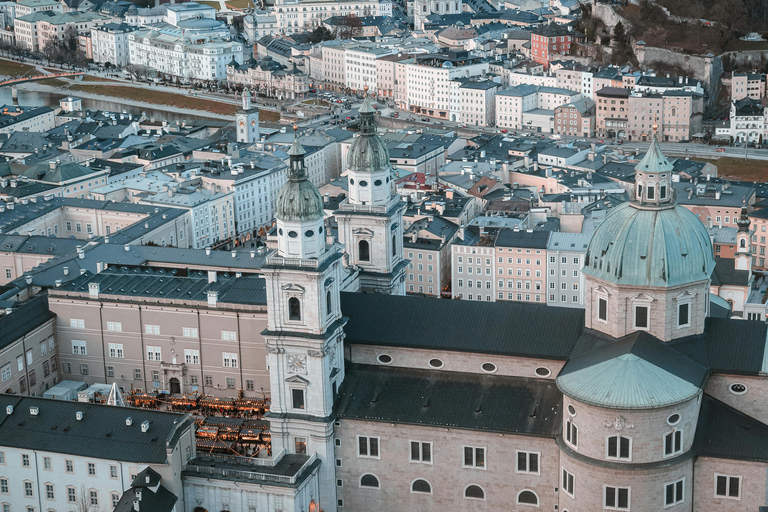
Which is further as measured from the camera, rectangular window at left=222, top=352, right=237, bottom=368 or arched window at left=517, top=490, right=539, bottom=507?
rectangular window at left=222, top=352, right=237, bottom=368

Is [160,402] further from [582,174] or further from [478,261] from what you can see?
[582,174]

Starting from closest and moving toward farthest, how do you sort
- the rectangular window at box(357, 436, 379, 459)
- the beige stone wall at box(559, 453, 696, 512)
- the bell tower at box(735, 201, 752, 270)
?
the beige stone wall at box(559, 453, 696, 512), the rectangular window at box(357, 436, 379, 459), the bell tower at box(735, 201, 752, 270)

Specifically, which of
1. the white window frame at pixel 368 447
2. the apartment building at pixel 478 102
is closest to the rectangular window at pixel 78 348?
the white window frame at pixel 368 447

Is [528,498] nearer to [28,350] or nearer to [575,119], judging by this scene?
[28,350]

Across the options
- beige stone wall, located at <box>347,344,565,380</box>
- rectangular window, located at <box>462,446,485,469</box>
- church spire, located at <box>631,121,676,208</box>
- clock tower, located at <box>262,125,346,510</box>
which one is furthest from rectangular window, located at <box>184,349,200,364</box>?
church spire, located at <box>631,121,676,208</box>

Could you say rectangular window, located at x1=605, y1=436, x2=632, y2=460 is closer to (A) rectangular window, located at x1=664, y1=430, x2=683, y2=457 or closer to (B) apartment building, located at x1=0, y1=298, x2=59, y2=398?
(A) rectangular window, located at x1=664, y1=430, x2=683, y2=457

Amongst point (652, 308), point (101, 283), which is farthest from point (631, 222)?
point (101, 283)

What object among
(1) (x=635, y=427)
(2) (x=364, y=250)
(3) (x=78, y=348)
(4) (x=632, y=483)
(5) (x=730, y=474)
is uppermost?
(2) (x=364, y=250)

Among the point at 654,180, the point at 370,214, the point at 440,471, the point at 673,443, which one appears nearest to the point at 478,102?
the point at 370,214
